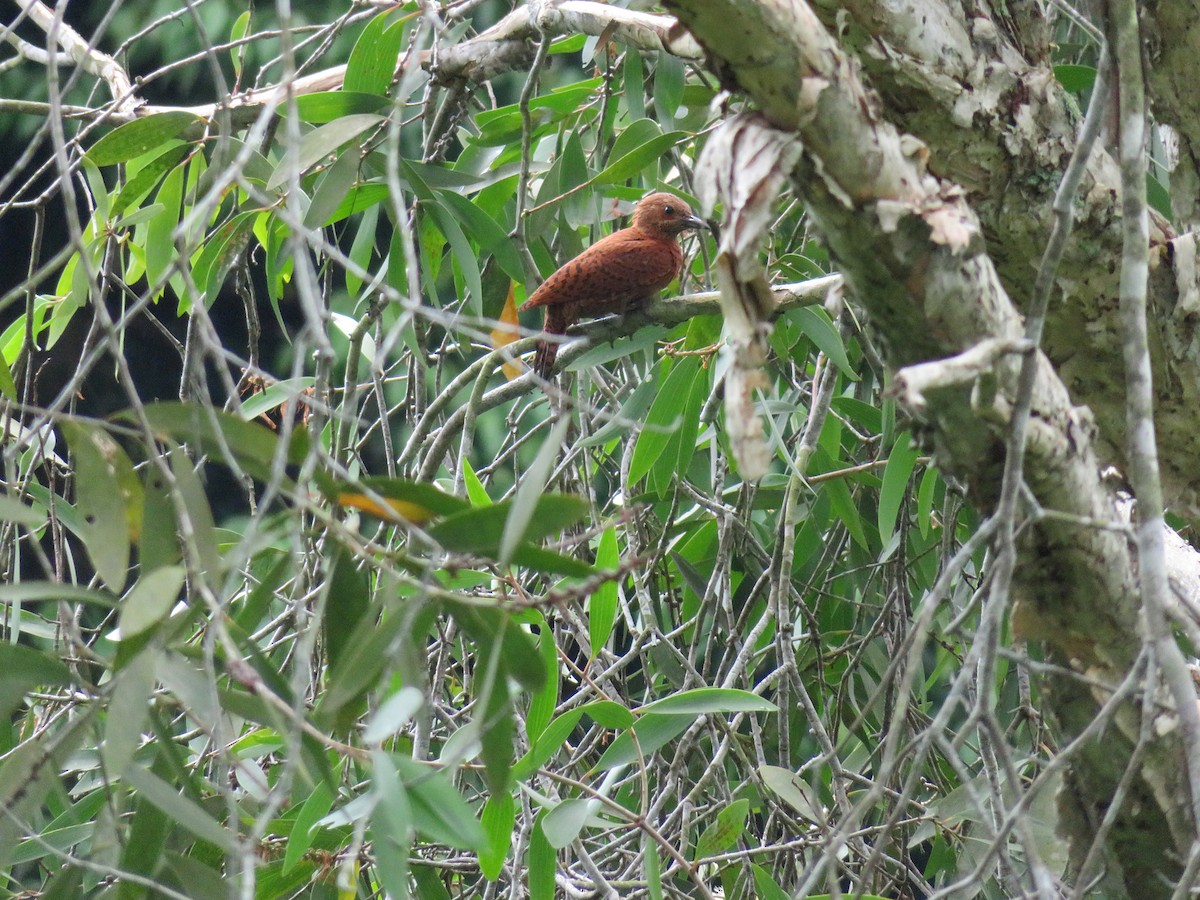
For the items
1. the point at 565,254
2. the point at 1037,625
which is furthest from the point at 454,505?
the point at 565,254

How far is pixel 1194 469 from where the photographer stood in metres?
1.16

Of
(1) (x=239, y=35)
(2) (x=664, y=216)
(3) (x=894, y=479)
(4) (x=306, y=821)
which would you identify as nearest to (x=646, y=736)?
(4) (x=306, y=821)

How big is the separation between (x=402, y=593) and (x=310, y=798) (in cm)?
26

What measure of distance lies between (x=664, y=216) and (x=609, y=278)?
351 millimetres

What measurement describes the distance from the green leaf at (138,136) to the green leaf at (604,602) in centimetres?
75

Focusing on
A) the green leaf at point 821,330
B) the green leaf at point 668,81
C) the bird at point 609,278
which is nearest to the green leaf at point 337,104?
the green leaf at point 668,81

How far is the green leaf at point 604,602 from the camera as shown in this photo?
140cm

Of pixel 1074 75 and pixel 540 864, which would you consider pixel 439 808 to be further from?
pixel 1074 75

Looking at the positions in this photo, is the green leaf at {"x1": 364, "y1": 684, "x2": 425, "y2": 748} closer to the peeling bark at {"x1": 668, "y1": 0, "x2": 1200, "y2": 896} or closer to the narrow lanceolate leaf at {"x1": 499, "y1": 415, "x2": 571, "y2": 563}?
the narrow lanceolate leaf at {"x1": 499, "y1": 415, "x2": 571, "y2": 563}

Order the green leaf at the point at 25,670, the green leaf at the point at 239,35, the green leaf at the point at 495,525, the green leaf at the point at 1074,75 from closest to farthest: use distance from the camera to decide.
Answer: the green leaf at the point at 495,525 < the green leaf at the point at 25,670 < the green leaf at the point at 1074,75 < the green leaf at the point at 239,35

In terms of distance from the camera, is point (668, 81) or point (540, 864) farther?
point (668, 81)

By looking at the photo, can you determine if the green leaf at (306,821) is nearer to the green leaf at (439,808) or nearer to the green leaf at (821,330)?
the green leaf at (439,808)

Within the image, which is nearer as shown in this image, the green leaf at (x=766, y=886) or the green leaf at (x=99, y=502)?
the green leaf at (x=99, y=502)

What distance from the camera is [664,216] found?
2.29 m
